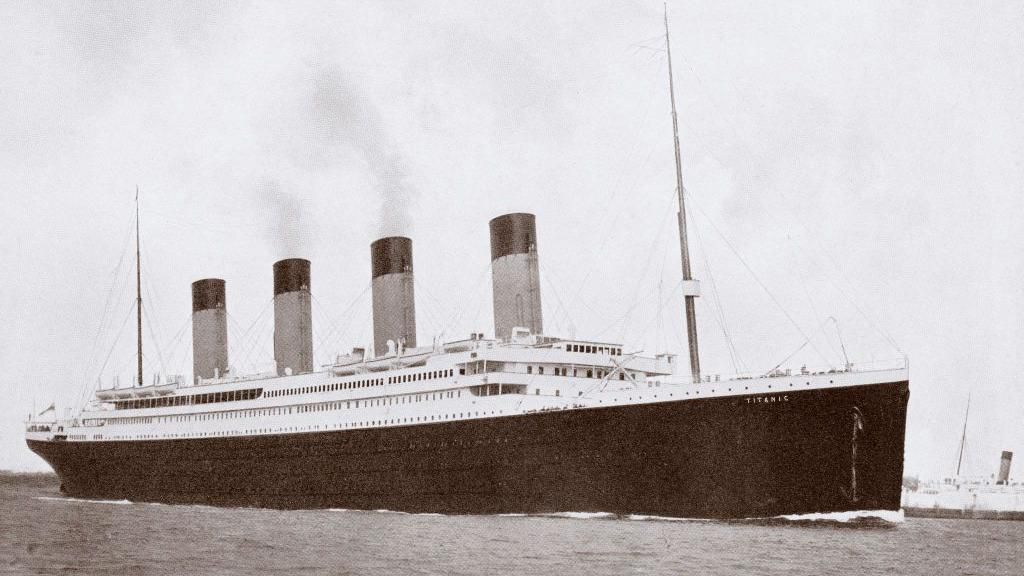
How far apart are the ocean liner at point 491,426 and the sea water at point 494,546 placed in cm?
110

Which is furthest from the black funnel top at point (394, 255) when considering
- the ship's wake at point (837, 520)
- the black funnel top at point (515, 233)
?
the ship's wake at point (837, 520)

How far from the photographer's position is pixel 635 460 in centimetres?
2938

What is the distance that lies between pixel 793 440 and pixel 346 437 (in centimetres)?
1692

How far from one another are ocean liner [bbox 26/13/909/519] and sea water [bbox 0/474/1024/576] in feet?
3.61

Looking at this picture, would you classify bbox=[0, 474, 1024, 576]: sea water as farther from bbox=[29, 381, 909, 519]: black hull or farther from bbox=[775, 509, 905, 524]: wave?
bbox=[29, 381, 909, 519]: black hull

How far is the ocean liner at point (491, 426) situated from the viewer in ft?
90.1

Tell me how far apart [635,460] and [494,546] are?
768cm

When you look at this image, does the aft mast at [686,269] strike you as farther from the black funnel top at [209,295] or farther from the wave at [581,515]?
the black funnel top at [209,295]

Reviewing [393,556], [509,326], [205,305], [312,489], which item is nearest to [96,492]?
[205,305]

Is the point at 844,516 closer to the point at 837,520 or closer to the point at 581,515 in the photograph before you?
the point at 837,520

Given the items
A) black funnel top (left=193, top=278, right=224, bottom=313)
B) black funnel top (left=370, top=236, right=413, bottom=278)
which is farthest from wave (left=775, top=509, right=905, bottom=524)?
black funnel top (left=193, top=278, right=224, bottom=313)

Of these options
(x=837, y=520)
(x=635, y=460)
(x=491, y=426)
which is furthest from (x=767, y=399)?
(x=491, y=426)

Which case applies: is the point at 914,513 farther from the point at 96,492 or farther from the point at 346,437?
the point at 96,492

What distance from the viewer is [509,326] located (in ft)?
118
